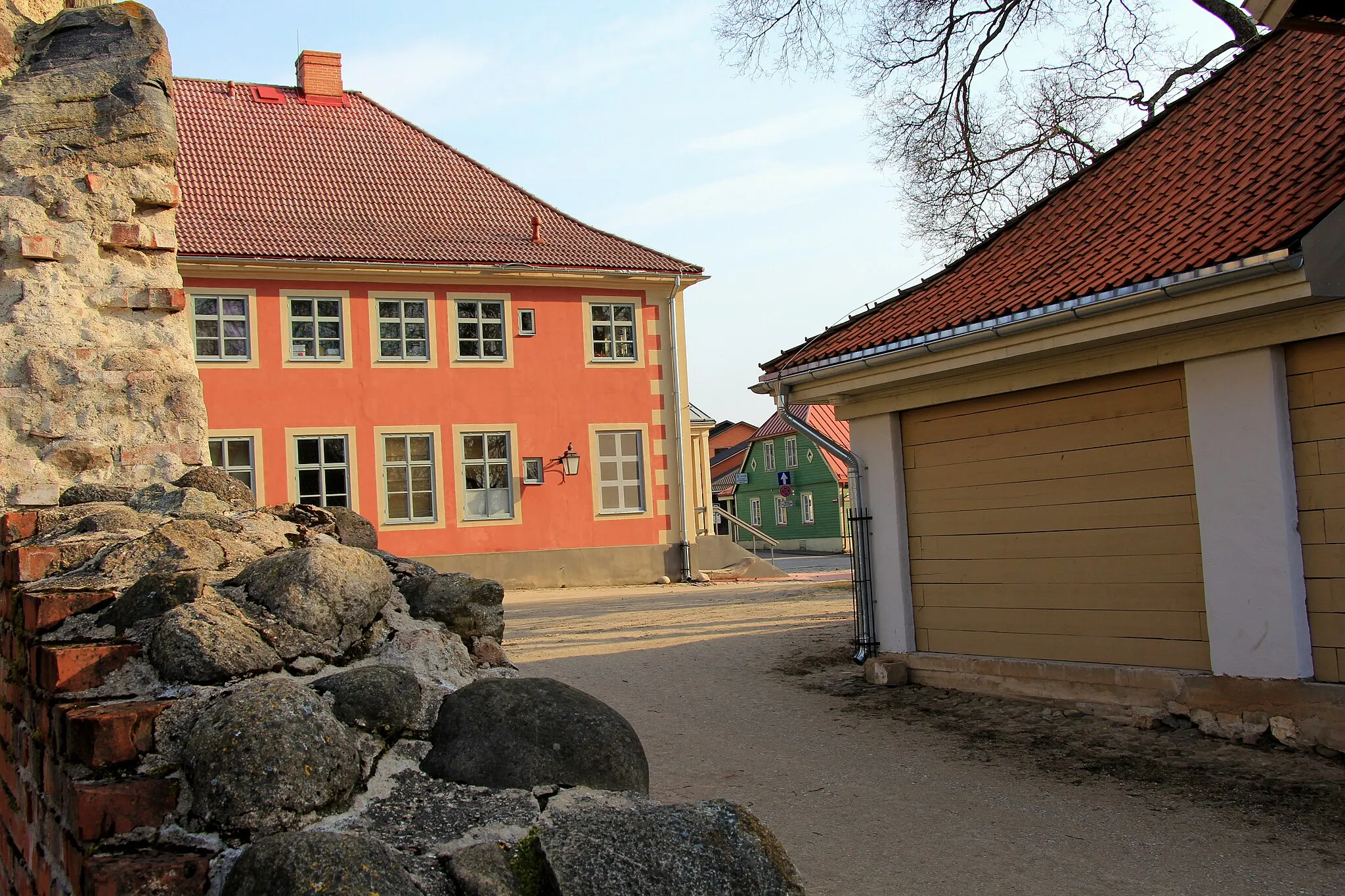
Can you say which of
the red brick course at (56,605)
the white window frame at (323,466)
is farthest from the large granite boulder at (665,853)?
the white window frame at (323,466)

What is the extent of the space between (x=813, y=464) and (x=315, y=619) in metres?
43.2

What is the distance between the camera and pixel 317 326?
20.7 meters

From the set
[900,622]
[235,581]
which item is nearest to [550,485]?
[900,622]

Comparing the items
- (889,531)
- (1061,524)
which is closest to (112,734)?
(1061,524)

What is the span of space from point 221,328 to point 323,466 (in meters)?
2.97

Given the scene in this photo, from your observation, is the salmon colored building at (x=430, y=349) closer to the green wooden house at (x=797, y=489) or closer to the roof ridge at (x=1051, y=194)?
the roof ridge at (x=1051, y=194)

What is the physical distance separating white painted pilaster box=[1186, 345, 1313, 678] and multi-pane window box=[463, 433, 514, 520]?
16.3 metres

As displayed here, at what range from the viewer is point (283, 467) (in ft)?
66.4

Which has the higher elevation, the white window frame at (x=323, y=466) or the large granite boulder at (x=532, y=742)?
the white window frame at (x=323, y=466)

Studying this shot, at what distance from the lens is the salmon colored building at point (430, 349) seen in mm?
20219

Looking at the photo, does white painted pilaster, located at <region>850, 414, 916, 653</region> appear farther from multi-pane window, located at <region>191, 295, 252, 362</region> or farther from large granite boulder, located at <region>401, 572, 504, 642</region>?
multi-pane window, located at <region>191, 295, 252, 362</region>

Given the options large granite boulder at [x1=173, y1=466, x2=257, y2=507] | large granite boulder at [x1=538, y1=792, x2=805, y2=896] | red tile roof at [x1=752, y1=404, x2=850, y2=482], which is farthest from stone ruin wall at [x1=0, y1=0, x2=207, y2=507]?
red tile roof at [x1=752, y1=404, x2=850, y2=482]

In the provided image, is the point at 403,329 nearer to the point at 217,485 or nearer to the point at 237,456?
the point at 237,456

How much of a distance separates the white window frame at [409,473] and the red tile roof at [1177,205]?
12.9m
